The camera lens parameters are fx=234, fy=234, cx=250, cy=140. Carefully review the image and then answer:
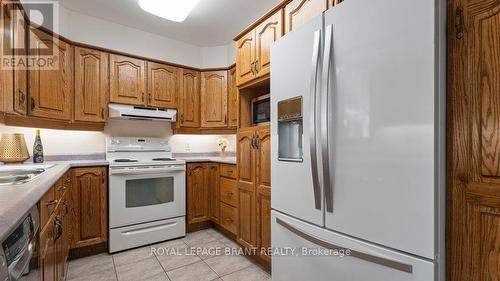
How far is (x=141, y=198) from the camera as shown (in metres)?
2.52

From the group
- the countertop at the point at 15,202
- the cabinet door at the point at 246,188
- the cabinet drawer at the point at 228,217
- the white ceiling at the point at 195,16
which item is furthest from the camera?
the cabinet drawer at the point at 228,217

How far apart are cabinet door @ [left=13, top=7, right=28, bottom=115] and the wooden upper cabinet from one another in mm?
1914

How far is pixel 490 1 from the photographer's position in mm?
777

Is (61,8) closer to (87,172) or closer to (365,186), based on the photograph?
(87,172)

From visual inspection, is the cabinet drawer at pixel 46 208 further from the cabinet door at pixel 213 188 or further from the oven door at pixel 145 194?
the cabinet door at pixel 213 188

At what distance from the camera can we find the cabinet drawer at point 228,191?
2612 mm

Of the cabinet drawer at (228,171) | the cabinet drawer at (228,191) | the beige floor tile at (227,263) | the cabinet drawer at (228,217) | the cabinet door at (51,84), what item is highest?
the cabinet door at (51,84)

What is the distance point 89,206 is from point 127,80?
1.42 m

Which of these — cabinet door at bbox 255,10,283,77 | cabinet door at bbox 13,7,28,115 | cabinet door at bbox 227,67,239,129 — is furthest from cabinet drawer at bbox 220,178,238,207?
cabinet door at bbox 13,7,28,115

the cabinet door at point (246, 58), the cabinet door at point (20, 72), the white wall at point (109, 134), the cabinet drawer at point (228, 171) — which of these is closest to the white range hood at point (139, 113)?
the white wall at point (109, 134)

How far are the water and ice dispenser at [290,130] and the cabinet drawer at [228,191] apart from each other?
1.27 meters

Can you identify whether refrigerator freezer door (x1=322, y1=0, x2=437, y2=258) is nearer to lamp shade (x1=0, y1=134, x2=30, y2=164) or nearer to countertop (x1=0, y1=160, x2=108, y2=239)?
countertop (x1=0, y1=160, x2=108, y2=239)

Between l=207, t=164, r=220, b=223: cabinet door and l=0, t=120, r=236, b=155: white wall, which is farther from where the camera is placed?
l=207, t=164, r=220, b=223: cabinet door

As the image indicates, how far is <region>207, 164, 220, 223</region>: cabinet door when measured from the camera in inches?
116
